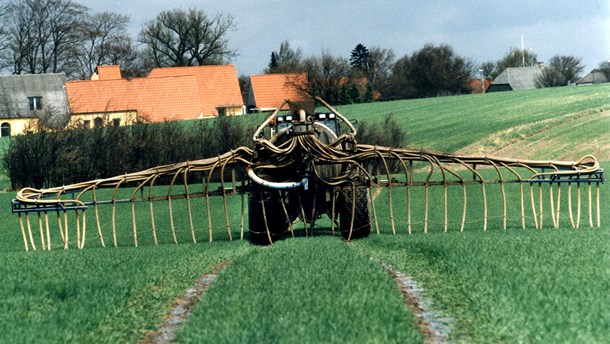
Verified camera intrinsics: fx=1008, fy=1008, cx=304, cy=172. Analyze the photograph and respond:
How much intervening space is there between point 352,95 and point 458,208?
66.9 metres

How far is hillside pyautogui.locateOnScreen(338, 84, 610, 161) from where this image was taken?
49281 millimetres

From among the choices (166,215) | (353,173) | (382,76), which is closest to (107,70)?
(382,76)

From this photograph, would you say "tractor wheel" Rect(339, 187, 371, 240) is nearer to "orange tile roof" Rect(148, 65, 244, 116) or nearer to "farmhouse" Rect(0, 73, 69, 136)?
"orange tile roof" Rect(148, 65, 244, 116)

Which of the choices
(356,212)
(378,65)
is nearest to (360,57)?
(378,65)

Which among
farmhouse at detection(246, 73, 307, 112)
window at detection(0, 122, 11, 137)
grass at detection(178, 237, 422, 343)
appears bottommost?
grass at detection(178, 237, 422, 343)

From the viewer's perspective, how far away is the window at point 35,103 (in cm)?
9581

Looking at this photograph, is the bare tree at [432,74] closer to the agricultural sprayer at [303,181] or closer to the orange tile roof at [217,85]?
the orange tile roof at [217,85]

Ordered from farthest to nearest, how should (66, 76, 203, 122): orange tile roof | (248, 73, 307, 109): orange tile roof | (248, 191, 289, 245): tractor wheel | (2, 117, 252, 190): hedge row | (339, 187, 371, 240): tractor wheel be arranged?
(248, 73, 307, 109): orange tile roof → (66, 76, 203, 122): orange tile roof → (2, 117, 252, 190): hedge row → (339, 187, 371, 240): tractor wheel → (248, 191, 289, 245): tractor wheel

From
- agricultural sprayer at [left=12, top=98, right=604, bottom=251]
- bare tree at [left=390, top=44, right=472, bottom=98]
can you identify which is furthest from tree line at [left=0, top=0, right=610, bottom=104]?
agricultural sprayer at [left=12, top=98, right=604, bottom=251]

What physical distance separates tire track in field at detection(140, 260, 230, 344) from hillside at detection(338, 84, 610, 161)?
35.1 m

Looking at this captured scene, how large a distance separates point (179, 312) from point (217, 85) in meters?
89.9

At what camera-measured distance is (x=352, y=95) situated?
94.8 metres

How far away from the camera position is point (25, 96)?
96.8 m

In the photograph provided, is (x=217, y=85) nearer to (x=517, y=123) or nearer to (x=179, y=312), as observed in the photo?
(x=517, y=123)
